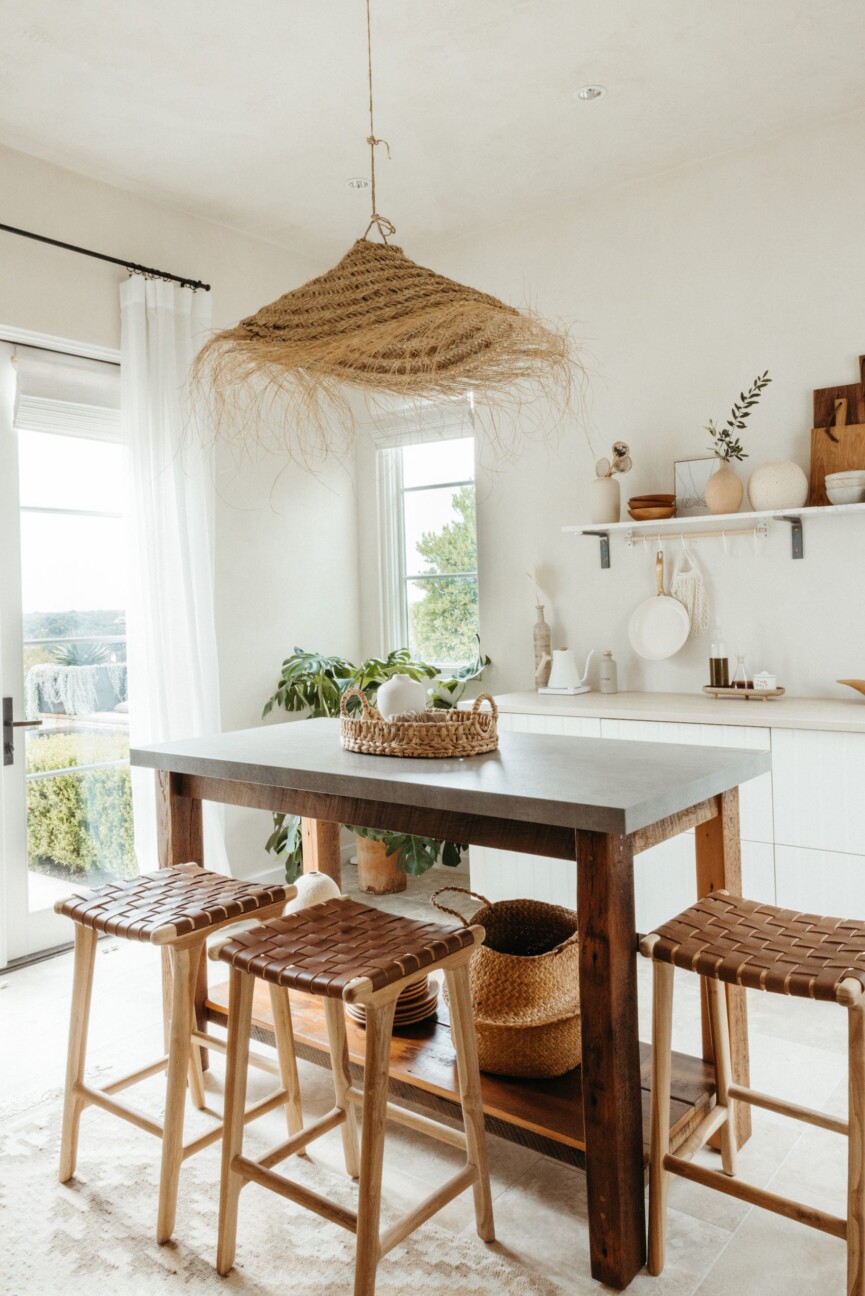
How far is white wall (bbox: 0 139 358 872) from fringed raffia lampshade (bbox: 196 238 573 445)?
133 cm

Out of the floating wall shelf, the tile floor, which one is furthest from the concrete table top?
the floating wall shelf

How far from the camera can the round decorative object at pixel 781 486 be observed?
11.0 feet

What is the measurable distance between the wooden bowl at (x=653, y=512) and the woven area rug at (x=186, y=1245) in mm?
2465

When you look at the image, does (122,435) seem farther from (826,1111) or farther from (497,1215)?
(826,1111)

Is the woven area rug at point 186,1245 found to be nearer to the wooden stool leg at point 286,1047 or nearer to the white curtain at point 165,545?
the wooden stool leg at point 286,1047

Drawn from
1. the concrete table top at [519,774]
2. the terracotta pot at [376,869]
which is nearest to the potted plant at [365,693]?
the terracotta pot at [376,869]

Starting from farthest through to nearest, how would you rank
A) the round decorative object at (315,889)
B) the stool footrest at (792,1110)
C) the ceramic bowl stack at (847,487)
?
the ceramic bowl stack at (847,487)
the round decorative object at (315,889)
the stool footrest at (792,1110)

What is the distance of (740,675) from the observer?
3.57 meters

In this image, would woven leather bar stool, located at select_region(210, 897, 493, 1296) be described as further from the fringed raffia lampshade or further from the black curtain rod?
the black curtain rod

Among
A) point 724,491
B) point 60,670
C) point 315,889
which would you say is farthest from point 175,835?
point 724,491

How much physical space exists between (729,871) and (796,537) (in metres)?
1.78

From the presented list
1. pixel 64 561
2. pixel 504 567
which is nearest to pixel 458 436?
pixel 504 567

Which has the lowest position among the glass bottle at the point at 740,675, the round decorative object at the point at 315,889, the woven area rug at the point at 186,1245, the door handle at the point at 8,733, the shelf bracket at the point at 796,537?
the woven area rug at the point at 186,1245

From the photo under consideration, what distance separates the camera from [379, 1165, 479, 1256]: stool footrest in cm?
164
